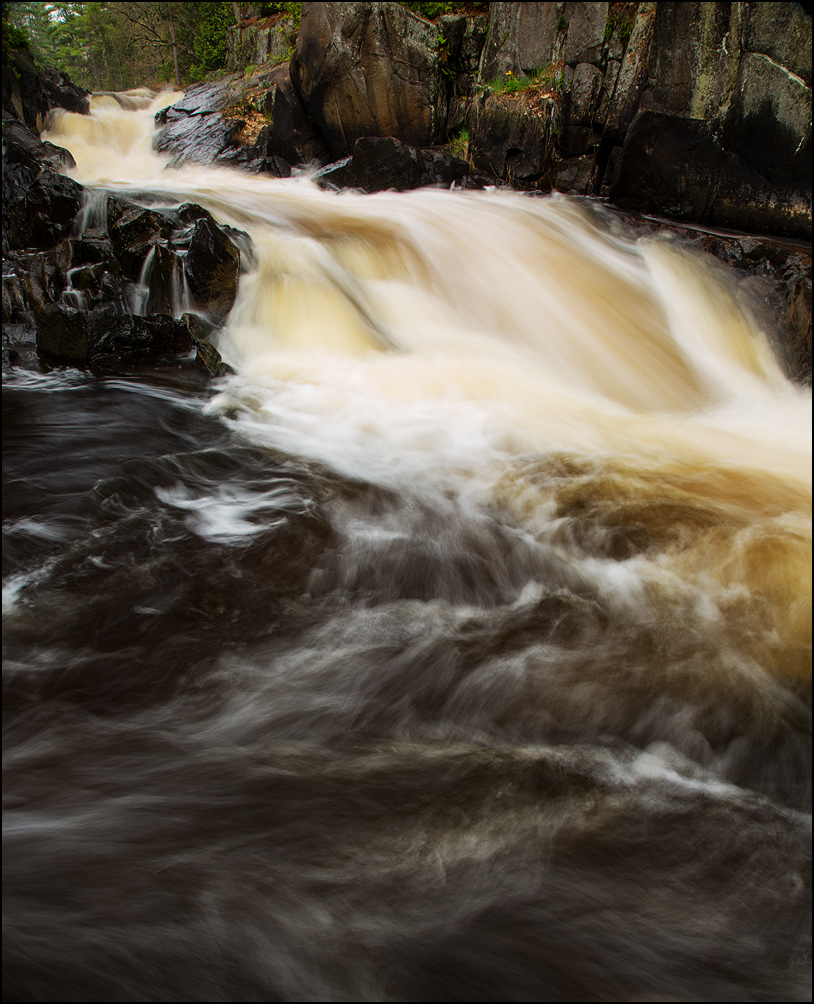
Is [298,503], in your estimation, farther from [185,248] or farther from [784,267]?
[784,267]

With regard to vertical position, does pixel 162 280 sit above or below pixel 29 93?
below

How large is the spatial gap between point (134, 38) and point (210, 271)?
30.4m

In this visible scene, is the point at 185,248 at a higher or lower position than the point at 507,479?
higher

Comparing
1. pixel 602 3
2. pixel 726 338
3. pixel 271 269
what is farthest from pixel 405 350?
pixel 602 3

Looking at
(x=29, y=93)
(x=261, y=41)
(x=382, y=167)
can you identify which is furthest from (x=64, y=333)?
(x=261, y=41)

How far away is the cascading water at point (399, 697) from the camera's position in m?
1.64

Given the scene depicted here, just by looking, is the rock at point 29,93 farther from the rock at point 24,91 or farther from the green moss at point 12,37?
the green moss at point 12,37

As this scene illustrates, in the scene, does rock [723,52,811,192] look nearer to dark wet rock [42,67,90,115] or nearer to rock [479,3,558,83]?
rock [479,3,558,83]

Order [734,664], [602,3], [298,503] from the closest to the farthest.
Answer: [734,664] < [298,503] < [602,3]

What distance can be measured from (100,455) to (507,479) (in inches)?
111

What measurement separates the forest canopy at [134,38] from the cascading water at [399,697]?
21357mm

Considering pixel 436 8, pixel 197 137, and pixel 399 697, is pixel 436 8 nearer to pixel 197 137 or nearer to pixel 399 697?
pixel 197 137

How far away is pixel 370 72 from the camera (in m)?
11.6

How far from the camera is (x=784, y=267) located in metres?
7.65
